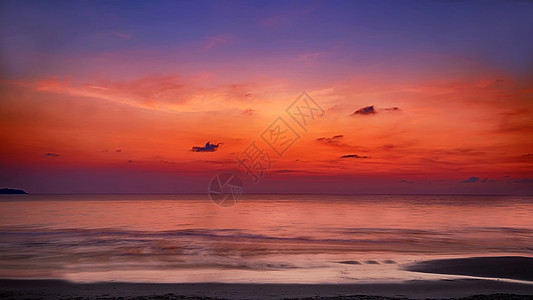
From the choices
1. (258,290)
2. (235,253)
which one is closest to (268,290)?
(258,290)

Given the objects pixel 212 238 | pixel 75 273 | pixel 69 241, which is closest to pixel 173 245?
pixel 212 238

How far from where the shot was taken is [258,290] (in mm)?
17250

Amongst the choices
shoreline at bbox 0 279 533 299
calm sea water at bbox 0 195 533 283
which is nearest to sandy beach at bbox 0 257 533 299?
shoreline at bbox 0 279 533 299

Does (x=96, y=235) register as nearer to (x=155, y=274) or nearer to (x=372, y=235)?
(x=155, y=274)

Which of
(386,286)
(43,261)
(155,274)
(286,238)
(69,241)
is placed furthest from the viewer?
(286,238)

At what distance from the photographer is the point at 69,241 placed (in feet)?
122

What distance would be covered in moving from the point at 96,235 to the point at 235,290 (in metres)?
29.3

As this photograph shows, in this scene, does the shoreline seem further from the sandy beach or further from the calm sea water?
the calm sea water

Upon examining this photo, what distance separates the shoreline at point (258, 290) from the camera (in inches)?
623

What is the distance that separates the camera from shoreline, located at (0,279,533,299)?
623 inches

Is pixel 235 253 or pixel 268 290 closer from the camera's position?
pixel 268 290

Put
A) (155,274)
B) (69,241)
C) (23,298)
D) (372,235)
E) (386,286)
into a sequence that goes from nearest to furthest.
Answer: (23,298) → (386,286) → (155,274) → (69,241) → (372,235)

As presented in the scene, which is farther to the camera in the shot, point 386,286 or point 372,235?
point 372,235

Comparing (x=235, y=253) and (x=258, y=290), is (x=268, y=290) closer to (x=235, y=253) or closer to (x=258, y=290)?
(x=258, y=290)
